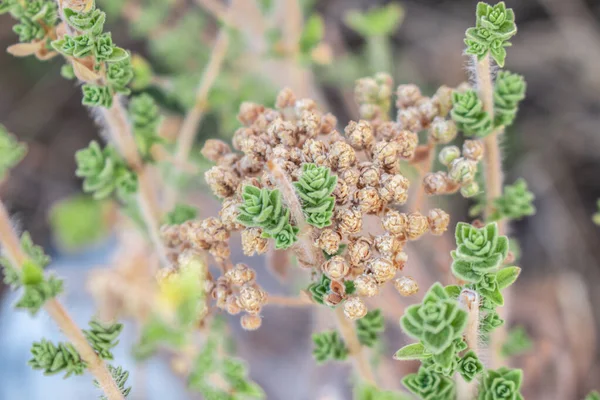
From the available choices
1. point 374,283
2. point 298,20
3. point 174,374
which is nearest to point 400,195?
point 374,283

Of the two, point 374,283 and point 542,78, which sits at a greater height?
point 542,78

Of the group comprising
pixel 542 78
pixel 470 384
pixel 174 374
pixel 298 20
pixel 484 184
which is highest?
pixel 542 78

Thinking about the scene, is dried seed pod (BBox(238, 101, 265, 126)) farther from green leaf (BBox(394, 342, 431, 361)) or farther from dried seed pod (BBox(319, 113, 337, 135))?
green leaf (BBox(394, 342, 431, 361))

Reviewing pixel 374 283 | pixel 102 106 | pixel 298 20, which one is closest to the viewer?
pixel 374 283

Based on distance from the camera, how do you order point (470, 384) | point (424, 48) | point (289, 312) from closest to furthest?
point (470, 384) → point (289, 312) → point (424, 48)

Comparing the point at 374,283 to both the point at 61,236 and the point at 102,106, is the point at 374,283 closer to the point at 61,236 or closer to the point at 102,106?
the point at 102,106

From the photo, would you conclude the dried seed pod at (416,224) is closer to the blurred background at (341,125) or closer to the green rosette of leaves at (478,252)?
the green rosette of leaves at (478,252)

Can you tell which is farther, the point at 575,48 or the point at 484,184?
the point at 575,48

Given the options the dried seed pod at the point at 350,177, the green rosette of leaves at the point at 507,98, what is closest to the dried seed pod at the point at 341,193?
the dried seed pod at the point at 350,177
